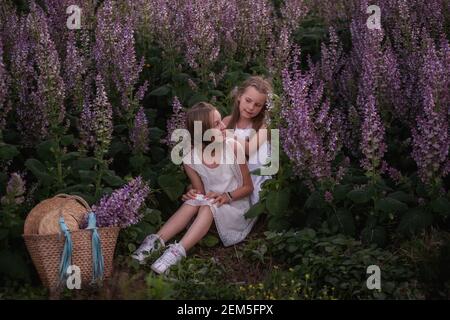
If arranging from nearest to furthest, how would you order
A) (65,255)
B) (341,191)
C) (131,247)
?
(65,255) → (341,191) → (131,247)

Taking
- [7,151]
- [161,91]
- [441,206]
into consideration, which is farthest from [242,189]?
[7,151]

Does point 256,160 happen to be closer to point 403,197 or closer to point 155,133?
point 155,133

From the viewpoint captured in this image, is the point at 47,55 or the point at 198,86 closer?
the point at 47,55

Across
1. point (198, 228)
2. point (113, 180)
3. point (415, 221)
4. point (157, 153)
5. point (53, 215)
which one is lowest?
point (198, 228)

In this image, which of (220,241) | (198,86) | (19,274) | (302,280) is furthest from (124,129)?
(302,280)

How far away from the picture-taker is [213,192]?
17.6 ft

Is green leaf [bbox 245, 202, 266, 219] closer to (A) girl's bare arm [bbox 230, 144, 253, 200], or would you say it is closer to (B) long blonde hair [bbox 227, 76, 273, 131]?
(A) girl's bare arm [bbox 230, 144, 253, 200]

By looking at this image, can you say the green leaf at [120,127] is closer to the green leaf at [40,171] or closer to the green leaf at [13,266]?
the green leaf at [40,171]

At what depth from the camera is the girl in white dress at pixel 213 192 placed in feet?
17.1

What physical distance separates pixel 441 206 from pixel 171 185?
5.95 feet

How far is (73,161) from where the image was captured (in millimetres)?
5176

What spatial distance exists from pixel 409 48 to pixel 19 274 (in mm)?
3256

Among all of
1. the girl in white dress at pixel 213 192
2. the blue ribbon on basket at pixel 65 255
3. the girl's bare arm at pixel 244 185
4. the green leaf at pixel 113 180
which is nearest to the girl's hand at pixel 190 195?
the girl in white dress at pixel 213 192
